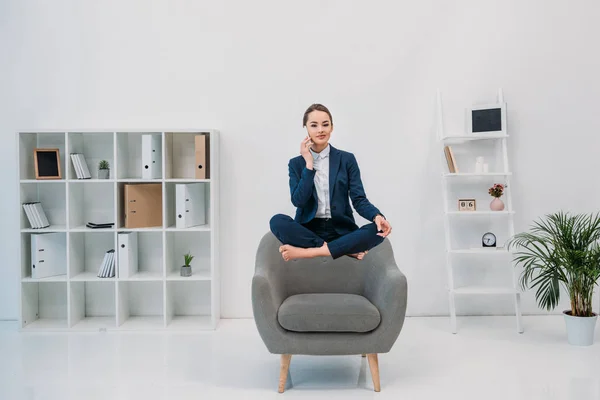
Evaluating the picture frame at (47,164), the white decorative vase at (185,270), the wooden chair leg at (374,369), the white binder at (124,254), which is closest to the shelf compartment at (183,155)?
the white binder at (124,254)

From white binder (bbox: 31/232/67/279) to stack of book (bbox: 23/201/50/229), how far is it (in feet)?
0.27

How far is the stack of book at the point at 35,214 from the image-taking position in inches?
195

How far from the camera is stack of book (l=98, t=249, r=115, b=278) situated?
4980 mm

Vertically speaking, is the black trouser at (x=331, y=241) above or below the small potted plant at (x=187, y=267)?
above

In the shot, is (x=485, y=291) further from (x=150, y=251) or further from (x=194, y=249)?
(x=150, y=251)

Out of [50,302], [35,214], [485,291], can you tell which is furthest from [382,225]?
[50,302]

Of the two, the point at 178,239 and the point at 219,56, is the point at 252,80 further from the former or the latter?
the point at 178,239

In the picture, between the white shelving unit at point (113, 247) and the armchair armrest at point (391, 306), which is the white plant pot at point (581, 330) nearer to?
the armchair armrest at point (391, 306)

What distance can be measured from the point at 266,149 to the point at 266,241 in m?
1.30

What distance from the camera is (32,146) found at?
5.10 meters

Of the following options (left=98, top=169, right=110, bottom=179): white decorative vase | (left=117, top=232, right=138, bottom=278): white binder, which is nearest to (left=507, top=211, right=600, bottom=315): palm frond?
(left=117, top=232, right=138, bottom=278): white binder

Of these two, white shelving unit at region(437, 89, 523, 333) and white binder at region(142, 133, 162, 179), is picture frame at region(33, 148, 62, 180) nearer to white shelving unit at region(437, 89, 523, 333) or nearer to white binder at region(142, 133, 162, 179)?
white binder at region(142, 133, 162, 179)

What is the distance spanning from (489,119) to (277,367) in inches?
105

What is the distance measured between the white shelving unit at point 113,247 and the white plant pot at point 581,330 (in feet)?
8.92
